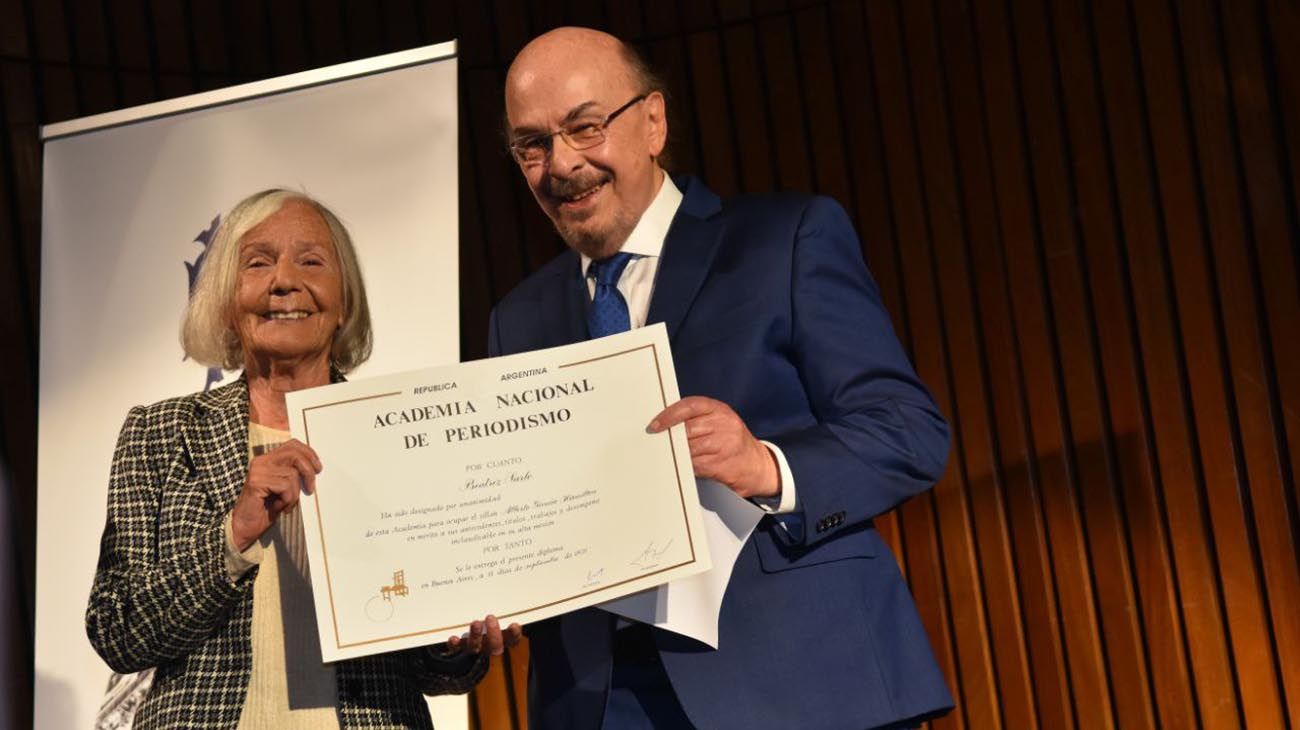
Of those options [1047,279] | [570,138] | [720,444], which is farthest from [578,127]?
[1047,279]

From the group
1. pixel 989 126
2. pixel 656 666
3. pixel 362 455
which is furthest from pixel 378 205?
pixel 989 126

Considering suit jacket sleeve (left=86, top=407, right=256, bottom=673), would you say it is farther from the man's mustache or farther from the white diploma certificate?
the man's mustache

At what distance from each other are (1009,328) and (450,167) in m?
1.62

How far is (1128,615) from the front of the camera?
3.60 m

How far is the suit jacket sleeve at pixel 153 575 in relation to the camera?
6.73 ft

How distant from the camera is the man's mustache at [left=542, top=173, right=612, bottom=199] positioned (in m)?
2.05

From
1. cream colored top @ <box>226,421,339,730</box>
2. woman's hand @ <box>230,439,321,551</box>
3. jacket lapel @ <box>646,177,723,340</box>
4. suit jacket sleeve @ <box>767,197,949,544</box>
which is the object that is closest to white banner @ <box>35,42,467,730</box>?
cream colored top @ <box>226,421,339,730</box>

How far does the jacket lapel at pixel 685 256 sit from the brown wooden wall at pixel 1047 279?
6.25 feet

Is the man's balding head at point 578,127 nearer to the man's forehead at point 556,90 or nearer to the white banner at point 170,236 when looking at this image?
the man's forehead at point 556,90

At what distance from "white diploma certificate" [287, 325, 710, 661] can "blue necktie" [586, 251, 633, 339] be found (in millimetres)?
237

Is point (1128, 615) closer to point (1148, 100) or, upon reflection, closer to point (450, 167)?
point (1148, 100)

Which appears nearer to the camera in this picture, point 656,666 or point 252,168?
point 656,666

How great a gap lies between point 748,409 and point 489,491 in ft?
1.19
